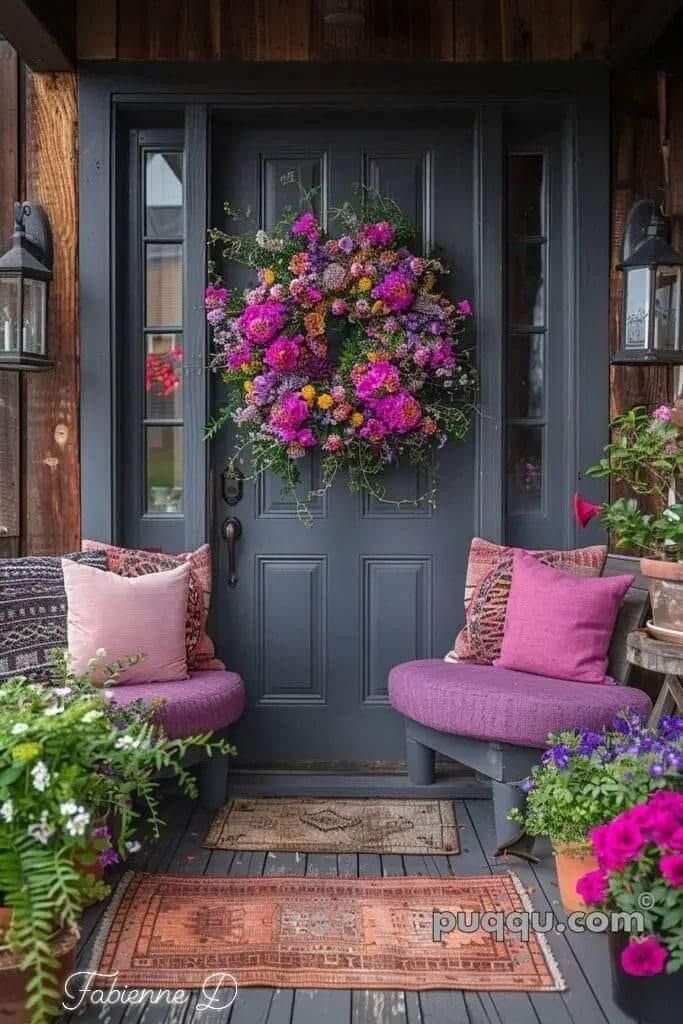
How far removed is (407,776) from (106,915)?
4.59 ft

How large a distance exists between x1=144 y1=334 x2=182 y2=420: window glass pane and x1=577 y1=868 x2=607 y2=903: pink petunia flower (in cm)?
233

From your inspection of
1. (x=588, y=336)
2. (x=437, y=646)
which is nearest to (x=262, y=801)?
(x=437, y=646)

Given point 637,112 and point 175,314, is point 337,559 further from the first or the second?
point 637,112

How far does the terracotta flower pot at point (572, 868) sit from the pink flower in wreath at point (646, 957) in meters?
0.43

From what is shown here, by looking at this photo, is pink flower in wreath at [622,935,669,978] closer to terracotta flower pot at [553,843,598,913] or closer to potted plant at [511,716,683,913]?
potted plant at [511,716,683,913]

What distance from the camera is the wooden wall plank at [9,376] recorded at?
3582 mm

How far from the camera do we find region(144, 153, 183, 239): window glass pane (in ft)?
12.1

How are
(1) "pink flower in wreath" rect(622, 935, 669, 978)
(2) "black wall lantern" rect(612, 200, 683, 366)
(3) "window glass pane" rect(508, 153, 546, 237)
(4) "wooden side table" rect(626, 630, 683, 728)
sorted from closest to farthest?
1. (1) "pink flower in wreath" rect(622, 935, 669, 978)
2. (4) "wooden side table" rect(626, 630, 683, 728)
3. (2) "black wall lantern" rect(612, 200, 683, 366)
4. (3) "window glass pane" rect(508, 153, 546, 237)

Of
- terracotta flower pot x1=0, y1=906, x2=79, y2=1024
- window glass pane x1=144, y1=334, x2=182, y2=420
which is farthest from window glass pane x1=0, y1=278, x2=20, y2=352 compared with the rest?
terracotta flower pot x1=0, y1=906, x2=79, y2=1024

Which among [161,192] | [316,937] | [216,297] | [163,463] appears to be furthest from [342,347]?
[316,937]

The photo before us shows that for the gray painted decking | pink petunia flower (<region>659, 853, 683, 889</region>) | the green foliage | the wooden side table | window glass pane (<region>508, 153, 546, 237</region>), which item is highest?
window glass pane (<region>508, 153, 546, 237</region>)

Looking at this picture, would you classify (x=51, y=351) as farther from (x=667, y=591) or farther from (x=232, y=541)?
(x=667, y=591)

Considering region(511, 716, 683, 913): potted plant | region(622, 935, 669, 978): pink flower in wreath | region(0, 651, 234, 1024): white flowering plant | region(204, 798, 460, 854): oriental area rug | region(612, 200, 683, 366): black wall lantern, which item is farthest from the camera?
region(612, 200, 683, 366): black wall lantern

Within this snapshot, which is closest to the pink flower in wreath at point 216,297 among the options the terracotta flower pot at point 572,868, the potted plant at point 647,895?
the terracotta flower pot at point 572,868
